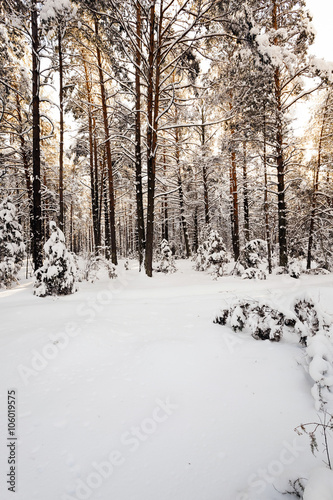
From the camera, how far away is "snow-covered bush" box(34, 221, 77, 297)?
6555mm

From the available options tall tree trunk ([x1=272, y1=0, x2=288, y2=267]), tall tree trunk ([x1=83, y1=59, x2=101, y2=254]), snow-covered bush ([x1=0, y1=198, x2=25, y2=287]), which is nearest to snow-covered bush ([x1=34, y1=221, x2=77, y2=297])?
snow-covered bush ([x1=0, y1=198, x2=25, y2=287])

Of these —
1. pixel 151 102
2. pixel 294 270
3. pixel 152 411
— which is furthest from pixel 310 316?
pixel 151 102

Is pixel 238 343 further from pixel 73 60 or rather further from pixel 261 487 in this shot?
pixel 73 60

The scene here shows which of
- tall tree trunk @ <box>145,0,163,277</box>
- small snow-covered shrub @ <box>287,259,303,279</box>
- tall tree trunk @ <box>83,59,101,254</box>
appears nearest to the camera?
tall tree trunk @ <box>145,0,163,277</box>

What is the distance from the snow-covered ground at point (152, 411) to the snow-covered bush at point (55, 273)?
2.41 m

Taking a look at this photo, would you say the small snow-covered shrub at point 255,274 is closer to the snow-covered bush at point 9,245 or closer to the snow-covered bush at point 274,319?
the snow-covered bush at point 274,319

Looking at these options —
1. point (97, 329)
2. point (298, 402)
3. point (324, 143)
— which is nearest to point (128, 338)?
point (97, 329)

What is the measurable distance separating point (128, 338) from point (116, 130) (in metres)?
11.2

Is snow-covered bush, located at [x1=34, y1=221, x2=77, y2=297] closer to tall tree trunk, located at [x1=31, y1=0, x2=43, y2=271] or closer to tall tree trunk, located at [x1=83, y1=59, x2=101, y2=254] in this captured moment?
tall tree trunk, located at [x1=31, y1=0, x2=43, y2=271]

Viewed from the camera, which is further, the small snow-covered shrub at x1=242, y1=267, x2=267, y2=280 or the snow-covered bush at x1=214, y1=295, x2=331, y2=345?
the small snow-covered shrub at x1=242, y1=267, x2=267, y2=280

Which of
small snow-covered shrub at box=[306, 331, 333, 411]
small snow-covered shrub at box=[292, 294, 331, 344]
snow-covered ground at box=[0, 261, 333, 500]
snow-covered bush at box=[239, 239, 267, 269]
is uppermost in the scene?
snow-covered bush at box=[239, 239, 267, 269]

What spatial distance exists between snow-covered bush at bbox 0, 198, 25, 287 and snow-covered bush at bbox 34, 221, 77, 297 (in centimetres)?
214

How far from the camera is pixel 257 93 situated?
881 cm

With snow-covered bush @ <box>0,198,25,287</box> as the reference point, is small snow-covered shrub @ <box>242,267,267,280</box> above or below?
below
